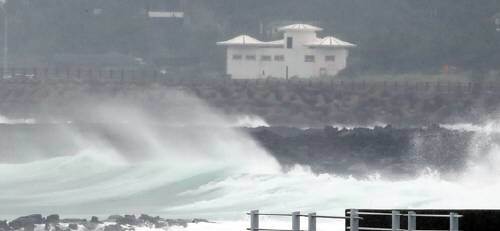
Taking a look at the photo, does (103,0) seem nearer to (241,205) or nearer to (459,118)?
(459,118)

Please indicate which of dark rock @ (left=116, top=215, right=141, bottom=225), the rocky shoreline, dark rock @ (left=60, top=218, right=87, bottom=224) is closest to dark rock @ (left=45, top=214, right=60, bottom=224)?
the rocky shoreline

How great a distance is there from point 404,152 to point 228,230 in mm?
16785

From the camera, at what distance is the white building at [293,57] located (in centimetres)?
6844

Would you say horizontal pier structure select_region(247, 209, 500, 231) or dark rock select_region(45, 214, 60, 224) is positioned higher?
dark rock select_region(45, 214, 60, 224)

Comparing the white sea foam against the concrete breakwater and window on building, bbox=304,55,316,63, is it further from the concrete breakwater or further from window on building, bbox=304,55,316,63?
window on building, bbox=304,55,316,63

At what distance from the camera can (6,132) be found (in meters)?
55.0

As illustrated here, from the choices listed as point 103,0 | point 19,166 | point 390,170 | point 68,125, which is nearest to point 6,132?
point 68,125

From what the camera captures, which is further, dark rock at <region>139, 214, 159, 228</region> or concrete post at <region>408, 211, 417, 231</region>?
dark rock at <region>139, 214, 159, 228</region>

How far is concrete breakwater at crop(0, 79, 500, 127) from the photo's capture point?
188 ft

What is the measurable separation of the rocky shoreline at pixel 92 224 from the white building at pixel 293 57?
39.5 m

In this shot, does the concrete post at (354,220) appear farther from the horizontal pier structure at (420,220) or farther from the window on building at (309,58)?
the window on building at (309,58)

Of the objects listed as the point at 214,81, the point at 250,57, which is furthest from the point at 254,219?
the point at 250,57

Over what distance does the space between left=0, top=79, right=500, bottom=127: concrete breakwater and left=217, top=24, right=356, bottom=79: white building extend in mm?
3124

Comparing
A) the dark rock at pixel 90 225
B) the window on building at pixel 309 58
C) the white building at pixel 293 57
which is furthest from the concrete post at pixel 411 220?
the window on building at pixel 309 58
